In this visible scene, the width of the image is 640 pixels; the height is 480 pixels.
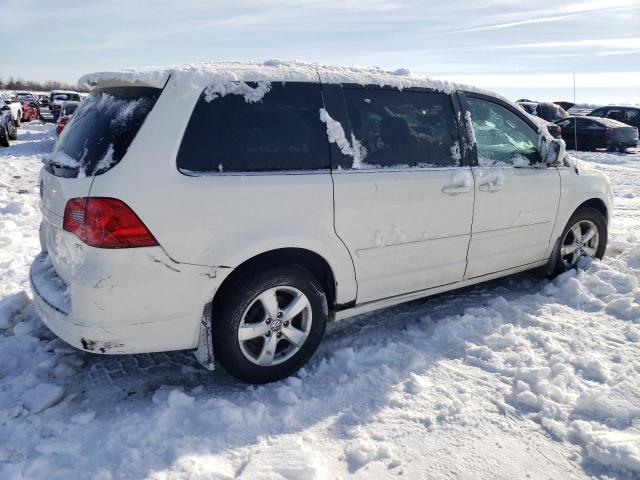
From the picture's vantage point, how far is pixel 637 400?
3.06 metres

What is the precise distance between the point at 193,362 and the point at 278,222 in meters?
1.19

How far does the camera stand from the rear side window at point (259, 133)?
2939 millimetres

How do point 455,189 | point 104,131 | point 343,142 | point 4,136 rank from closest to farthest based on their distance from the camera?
1. point 104,131
2. point 343,142
3. point 455,189
4. point 4,136

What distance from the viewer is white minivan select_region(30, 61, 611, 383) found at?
2.79 m

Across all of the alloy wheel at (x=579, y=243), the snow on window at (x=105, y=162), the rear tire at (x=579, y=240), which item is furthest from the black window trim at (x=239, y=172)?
the alloy wheel at (x=579, y=243)

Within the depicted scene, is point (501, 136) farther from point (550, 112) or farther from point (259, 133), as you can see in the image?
point (550, 112)

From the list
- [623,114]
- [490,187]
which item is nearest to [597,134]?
[623,114]

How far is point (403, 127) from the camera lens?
12.2ft

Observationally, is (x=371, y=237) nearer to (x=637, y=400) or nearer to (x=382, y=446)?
(x=382, y=446)

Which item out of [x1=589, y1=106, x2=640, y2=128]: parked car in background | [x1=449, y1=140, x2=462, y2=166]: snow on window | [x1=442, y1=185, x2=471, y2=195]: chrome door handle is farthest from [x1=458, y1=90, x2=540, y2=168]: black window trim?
[x1=589, y1=106, x2=640, y2=128]: parked car in background

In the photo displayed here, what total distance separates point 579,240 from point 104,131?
14.0ft

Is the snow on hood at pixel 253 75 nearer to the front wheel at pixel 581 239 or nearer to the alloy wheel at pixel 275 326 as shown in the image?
the alloy wheel at pixel 275 326

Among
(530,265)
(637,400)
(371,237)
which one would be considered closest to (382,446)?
(371,237)

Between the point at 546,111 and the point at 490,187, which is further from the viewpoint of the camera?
the point at 546,111
